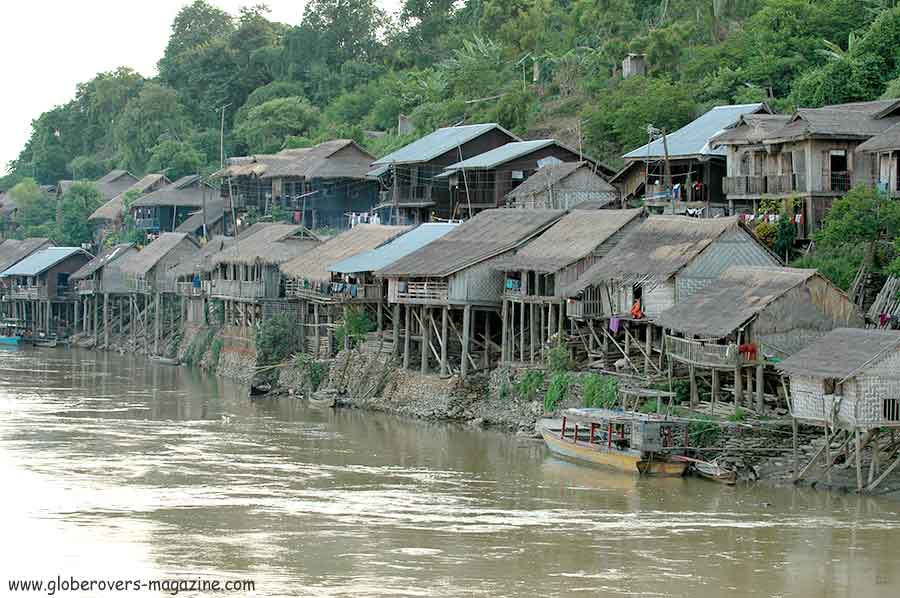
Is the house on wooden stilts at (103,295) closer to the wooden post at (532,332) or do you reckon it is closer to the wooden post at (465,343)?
the wooden post at (465,343)

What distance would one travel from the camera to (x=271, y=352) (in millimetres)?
53094

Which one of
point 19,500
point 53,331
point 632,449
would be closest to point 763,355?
point 632,449

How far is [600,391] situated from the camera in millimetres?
38125

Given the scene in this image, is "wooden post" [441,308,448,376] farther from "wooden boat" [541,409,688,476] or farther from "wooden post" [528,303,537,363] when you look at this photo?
"wooden boat" [541,409,688,476]

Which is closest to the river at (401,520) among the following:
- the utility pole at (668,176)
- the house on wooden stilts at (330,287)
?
the house on wooden stilts at (330,287)

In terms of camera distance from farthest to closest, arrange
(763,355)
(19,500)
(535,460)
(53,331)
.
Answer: (53,331) → (535,460) → (763,355) → (19,500)

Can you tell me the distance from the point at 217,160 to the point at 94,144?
20.4 meters

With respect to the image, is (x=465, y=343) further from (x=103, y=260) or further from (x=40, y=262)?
(x=40, y=262)

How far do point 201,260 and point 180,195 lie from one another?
1854 cm

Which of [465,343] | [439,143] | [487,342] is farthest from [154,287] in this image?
[465,343]

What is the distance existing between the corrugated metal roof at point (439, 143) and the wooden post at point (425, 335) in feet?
45.9

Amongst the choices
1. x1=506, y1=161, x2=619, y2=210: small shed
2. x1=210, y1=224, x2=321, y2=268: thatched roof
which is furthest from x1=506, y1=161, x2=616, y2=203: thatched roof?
x1=210, y1=224, x2=321, y2=268: thatched roof

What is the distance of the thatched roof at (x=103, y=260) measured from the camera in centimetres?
7056

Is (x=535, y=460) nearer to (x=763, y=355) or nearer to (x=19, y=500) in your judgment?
(x=763, y=355)
